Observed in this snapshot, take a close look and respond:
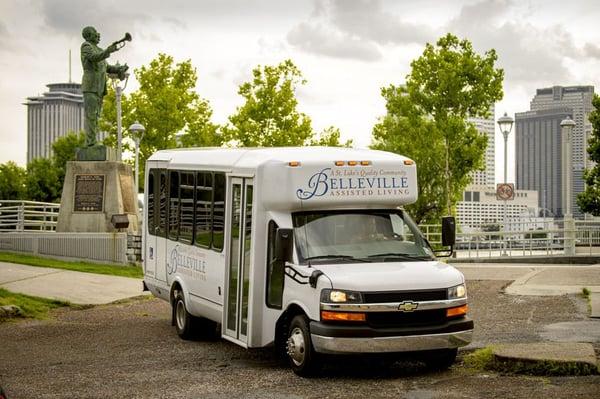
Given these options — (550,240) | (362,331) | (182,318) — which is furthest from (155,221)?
(550,240)

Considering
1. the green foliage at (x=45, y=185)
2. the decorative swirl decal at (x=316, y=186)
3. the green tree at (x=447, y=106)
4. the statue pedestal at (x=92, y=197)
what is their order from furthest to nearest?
the green foliage at (x=45, y=185) → the green tree at (x=447, y=106) → the statue pedestal at (x=92, y=197) → the decorative swirl decal at (x=316, y=186)

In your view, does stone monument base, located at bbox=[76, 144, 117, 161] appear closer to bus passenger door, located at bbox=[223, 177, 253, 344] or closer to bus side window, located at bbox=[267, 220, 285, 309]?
bus passenger door, located at bbox=[223, 177, 253, 344]

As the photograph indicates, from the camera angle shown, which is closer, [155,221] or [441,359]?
[441,359]

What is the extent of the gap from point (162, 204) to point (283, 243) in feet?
15.6

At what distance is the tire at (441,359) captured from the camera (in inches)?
428

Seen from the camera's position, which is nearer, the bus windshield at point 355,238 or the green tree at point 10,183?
the bus windshield at point 355,238

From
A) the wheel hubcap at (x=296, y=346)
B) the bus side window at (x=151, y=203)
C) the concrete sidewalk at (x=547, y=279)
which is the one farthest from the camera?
the concrete sidewalk at (x=547, y=279)

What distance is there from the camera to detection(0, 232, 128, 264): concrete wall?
26609 millimetres

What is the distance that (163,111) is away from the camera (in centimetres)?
4862

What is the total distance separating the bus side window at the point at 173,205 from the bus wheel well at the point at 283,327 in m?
3.46

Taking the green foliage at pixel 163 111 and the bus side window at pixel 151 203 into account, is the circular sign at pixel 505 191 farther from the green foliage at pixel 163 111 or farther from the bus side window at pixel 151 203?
the bus side window at pixel 151 203

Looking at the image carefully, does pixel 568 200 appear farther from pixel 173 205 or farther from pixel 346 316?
pixel 346 316

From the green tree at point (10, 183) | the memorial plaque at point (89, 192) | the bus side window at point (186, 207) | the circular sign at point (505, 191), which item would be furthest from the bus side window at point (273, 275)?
the green tree at point (10, 183)

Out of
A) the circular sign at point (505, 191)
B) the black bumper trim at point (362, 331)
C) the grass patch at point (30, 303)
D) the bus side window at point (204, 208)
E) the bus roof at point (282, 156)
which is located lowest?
the grass patch at point (30, 303)
